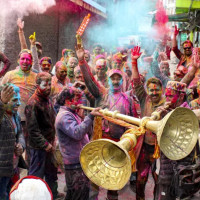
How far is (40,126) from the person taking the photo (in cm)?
412

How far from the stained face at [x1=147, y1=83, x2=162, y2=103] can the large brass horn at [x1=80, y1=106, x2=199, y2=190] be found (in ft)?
6.78

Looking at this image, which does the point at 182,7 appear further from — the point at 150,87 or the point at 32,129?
the point at 32,129

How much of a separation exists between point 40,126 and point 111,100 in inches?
45.3

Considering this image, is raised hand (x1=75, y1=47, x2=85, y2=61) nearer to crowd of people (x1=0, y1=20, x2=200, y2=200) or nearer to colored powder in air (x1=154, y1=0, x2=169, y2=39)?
crowd of people (x1=0, y1=20, x2=200, y2=200)

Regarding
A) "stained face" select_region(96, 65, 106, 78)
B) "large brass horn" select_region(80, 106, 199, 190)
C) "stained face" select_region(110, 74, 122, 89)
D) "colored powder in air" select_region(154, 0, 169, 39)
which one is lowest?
"large brass horn" select_region(80, 106, 199, 190)

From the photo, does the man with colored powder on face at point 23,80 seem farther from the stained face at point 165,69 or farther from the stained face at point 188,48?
the stained face at point 188,48

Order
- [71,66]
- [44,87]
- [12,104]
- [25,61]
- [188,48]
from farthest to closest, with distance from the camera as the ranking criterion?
1. [188,48]
2. [71,66]
3. [25,61]
4. [44,87]
5. [12,104]

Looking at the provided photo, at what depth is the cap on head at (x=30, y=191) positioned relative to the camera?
2121 millimetres

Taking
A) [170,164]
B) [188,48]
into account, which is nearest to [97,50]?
[188,48]

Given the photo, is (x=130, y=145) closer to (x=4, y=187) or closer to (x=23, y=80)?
(x=4, y=187)

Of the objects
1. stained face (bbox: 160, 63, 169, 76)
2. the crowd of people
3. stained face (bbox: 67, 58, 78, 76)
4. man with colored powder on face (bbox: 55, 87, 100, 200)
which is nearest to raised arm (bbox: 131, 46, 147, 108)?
the crowd of people

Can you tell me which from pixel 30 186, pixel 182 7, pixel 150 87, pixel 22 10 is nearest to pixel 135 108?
pixel 150 87

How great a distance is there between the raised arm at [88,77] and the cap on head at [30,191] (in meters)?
2.47

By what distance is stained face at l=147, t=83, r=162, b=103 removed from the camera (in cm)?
416
